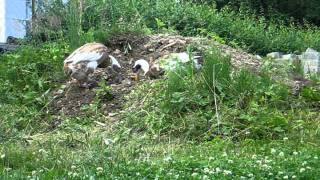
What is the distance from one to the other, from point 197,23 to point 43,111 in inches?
231

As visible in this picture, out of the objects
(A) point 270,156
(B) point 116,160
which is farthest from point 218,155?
(B) point 116,160

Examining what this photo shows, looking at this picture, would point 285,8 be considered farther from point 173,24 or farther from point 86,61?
point 86,61

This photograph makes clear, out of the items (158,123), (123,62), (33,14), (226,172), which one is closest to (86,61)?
(123,62)

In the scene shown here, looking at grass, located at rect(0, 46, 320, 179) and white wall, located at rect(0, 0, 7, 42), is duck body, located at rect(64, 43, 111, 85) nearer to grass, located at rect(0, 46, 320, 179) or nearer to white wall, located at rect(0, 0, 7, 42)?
grass, located at rect(0, 46, 320, 179)

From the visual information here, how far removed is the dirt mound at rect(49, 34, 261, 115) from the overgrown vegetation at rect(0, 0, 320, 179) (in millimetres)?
143

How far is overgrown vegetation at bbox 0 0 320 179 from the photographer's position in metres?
4.69

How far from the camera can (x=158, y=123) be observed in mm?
6984

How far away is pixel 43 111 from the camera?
26.0 ft

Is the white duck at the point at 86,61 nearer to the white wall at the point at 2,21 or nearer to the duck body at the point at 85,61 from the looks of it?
the duck body at the point at 85,61

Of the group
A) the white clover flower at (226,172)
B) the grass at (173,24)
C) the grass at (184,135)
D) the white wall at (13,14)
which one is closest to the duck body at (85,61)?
the grass at (184,135)

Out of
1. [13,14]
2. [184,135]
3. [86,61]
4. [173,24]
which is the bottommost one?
[184,135]

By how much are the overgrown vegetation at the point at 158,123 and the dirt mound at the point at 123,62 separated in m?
0.14

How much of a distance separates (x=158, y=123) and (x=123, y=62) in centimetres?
211

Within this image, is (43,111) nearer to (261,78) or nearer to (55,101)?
(55,101)
